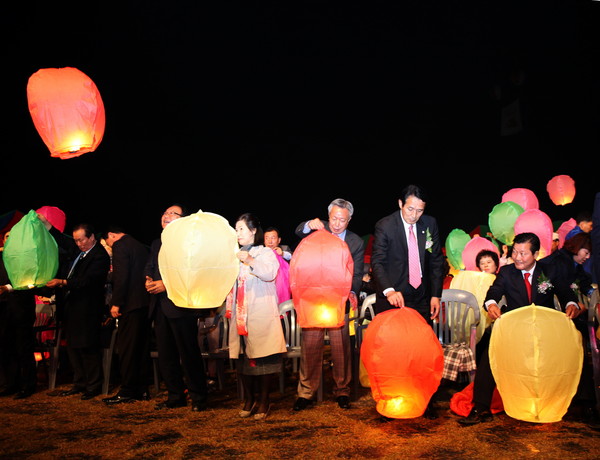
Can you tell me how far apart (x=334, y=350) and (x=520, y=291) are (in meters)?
1.62

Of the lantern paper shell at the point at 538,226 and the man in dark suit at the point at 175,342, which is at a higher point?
the lantern paper shell at the point at 538,226

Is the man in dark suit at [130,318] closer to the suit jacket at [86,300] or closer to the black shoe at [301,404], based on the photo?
the suit jacket at [86,300]

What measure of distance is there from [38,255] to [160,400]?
5.76 feet

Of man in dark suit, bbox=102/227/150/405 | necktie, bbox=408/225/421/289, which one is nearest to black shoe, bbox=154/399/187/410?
man in dark suit, bbox=102/227/150/405

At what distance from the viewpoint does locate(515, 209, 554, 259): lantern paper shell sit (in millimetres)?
6043

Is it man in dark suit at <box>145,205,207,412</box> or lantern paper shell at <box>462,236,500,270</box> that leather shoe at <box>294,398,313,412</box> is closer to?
man in dark suit at <box>145,205,207,412</box>

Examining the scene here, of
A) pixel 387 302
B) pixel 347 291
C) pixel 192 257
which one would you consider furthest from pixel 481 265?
pixel 192 257

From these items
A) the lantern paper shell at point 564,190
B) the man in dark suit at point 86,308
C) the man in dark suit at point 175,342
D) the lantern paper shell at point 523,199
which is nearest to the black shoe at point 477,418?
the man in dark suit at point 175,342

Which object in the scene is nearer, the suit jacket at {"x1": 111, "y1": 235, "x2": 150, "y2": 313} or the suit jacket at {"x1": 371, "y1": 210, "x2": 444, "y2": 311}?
the suit jacket at {"x1": 371, "y1": 210, "x2": 444, "y2": 311}

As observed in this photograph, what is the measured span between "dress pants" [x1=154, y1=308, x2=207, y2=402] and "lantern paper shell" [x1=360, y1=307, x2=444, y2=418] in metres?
1.74

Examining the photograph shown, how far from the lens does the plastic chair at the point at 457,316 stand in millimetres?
4762

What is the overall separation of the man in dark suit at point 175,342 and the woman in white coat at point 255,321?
506 mm

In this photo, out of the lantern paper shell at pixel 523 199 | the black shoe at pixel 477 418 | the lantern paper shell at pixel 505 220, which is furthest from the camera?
the lantern paper shell at pixel 523 199

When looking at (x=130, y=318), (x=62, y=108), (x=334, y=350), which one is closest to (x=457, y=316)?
(x=334, y=350)
